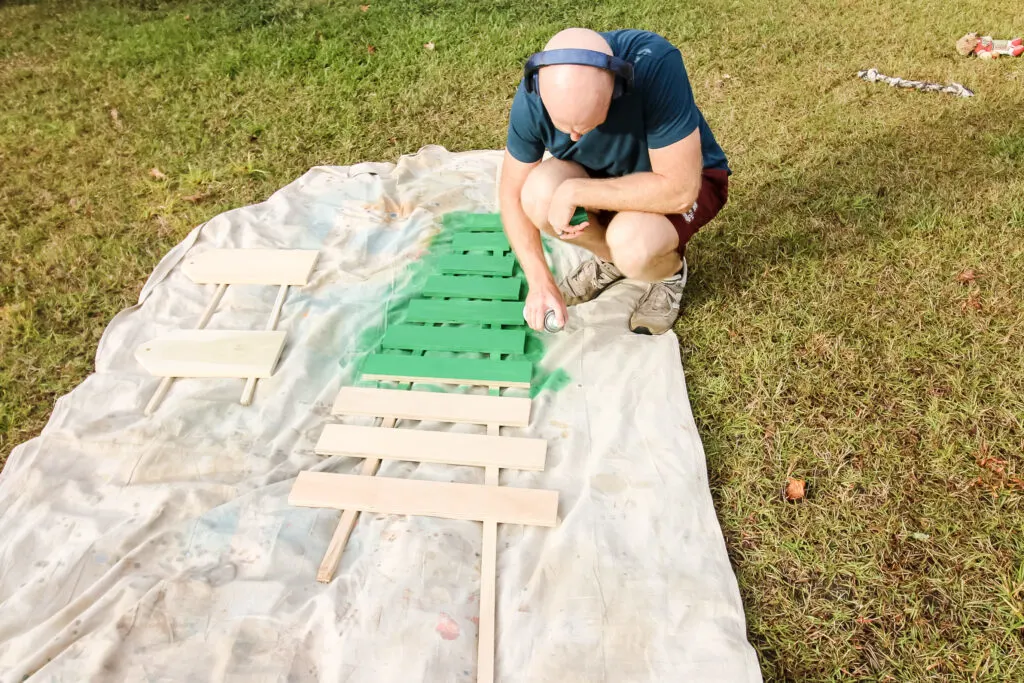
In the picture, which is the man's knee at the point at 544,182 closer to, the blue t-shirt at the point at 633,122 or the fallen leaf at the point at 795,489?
A: the blue t-shirt at the point at 633,122

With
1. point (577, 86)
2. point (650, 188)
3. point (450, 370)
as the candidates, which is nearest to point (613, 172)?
point (650, 188)

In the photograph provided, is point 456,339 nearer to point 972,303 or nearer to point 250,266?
point 250,266

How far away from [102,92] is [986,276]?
17.0 feet

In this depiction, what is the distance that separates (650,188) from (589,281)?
64cm

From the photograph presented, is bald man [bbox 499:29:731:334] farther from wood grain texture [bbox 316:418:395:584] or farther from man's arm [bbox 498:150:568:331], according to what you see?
wood grain texture [bbox 316:418:395:584]

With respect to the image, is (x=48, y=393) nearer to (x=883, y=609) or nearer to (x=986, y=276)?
(x=883, y=609)

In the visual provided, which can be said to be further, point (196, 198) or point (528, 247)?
point (196, 198)

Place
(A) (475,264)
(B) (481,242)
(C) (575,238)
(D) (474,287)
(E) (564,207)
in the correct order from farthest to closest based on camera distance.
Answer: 1. (B) (481,242)
2. (A) (475,264)
3. (D) (474,287)
4. (C) (575,238)
5. (E) (564,207)

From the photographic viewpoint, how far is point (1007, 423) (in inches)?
83.0

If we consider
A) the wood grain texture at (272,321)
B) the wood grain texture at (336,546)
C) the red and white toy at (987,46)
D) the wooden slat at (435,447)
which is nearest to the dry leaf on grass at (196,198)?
the wood grain texture at (272,321)

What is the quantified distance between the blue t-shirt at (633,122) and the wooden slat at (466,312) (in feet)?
2.10

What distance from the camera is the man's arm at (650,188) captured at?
2.00m

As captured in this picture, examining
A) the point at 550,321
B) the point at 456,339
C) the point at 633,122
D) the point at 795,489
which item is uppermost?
the point at 633,122

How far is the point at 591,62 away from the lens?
1618 millimetres
